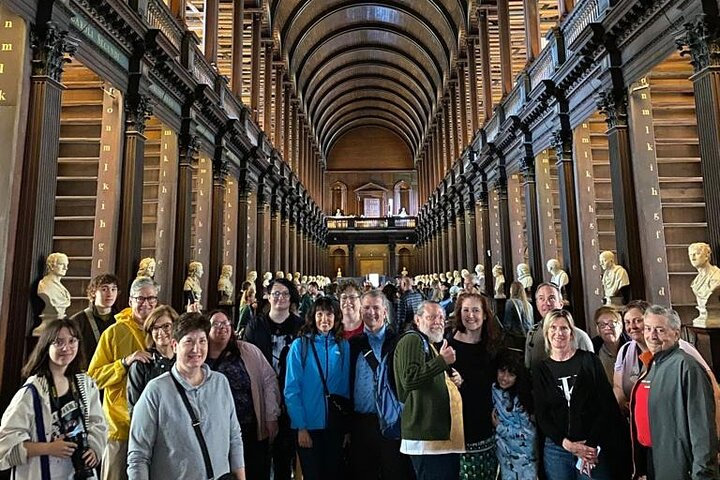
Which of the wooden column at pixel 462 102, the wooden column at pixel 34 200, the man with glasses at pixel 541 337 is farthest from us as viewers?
the wooden column at pixel 462 102

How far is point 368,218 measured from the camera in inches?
1442

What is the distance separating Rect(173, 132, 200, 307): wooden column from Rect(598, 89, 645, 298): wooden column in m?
7.52

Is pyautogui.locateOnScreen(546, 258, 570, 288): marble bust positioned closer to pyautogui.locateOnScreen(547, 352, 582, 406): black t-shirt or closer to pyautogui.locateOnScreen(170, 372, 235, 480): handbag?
pyautogui.locateOnScreen(547, 352, 582, 406): black t-shirt

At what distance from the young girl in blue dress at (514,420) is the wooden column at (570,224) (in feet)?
21.1

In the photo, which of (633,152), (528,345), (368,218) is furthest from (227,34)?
(368,218)

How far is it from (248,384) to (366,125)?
41.1m

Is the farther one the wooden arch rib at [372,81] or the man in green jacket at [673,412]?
the wooden arch rib at [372,81]

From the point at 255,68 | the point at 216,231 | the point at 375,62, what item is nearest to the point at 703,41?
the point at 216,231

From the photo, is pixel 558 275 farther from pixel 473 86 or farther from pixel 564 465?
pixel 473 86

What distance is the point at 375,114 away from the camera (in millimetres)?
40812

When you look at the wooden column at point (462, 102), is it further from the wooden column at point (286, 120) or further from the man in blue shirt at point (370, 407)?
the man in blue shirt at point (370, 407)

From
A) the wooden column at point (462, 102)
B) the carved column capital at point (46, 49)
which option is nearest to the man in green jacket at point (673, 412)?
the carved column capital at point (46, 49)

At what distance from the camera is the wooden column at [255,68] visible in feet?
50.6

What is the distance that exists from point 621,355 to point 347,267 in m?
33.8
